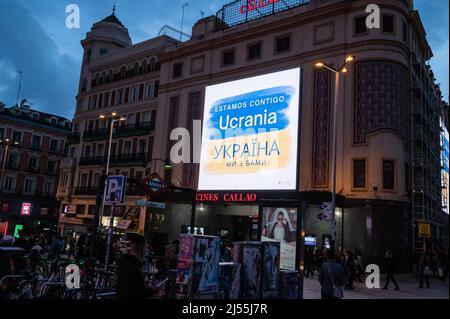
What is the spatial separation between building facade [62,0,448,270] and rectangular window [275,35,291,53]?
90 millimetres

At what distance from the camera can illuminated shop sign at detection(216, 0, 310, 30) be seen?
37406 millimetres

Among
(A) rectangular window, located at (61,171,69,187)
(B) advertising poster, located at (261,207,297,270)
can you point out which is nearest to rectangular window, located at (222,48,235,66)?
(A) rectangular window, located at (61,171,69,187)

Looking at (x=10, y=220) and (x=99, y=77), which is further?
(x=10, y=220)

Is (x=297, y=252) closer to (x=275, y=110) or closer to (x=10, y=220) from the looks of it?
(x=275, y=110)

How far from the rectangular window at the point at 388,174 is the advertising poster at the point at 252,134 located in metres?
6.46

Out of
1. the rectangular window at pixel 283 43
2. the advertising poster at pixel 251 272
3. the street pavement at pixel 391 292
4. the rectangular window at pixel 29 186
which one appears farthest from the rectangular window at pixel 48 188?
the advertising poster at pixel 251 272

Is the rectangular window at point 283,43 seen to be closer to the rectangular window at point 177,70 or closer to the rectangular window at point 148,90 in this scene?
the rectangular window at point 177,70

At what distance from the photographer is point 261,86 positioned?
32469 millimetres

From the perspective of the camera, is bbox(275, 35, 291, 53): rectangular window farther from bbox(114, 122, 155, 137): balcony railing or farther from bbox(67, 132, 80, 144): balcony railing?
bbox(67, 132, 80, 144): balcony railing

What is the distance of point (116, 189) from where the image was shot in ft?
37.8

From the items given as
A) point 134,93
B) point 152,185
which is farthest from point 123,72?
point 152,185
